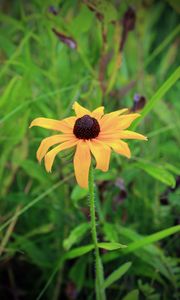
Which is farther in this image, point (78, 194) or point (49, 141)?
point (78, 194)

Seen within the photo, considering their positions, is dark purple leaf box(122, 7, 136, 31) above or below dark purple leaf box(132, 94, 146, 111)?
above

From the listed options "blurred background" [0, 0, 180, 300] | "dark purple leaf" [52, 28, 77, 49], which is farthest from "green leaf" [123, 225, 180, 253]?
"dark purple leaf" [52, 28, 77, 49]

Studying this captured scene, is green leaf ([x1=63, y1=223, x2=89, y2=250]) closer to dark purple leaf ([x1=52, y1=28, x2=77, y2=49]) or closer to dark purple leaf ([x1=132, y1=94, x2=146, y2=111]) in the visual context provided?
dark purple leaf ([x1=132, y1=94, x2=146, y2=111])

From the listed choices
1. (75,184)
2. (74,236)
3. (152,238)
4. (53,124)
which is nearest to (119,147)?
(53,124)

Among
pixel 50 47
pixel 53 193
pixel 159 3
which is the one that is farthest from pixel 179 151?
pixel 159 3

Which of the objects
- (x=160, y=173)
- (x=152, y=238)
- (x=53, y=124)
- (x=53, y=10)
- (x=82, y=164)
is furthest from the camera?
(x=53, y=10)

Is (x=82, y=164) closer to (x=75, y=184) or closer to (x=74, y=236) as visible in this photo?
(x=74, y=236)
